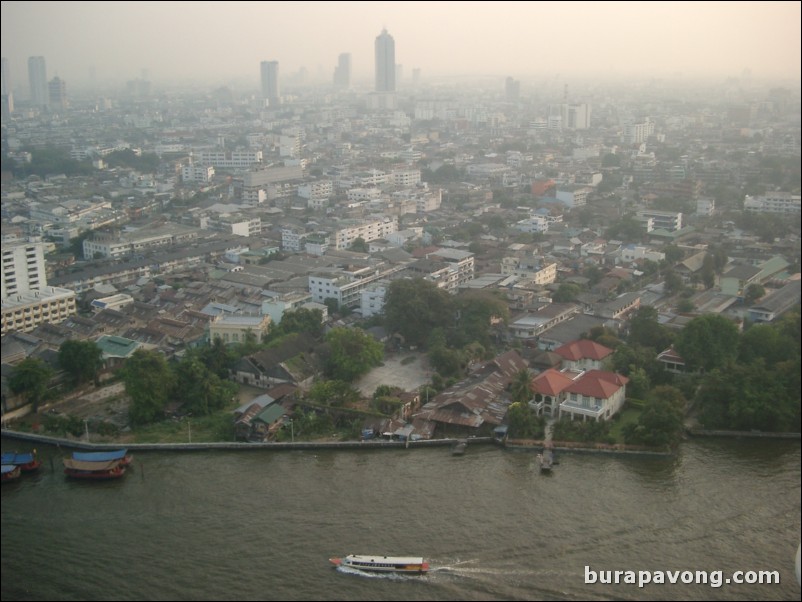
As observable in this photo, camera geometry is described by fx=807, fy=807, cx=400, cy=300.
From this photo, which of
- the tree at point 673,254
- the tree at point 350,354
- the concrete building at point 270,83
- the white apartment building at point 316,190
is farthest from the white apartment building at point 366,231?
the concrete building at point 270,83

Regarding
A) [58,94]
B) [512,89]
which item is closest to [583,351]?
[58,94]

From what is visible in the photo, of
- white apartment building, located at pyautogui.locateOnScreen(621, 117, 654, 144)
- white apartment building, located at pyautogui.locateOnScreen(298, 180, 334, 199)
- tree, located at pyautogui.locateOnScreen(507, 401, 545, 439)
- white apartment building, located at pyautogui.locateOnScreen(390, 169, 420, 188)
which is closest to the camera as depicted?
tree, located at pyautogui.locateOnScreen(507, 401, 545, 439)

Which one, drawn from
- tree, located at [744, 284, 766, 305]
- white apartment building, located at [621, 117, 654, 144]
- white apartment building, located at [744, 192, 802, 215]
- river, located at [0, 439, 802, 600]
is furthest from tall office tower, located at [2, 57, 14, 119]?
white apartment building, located at [621, 117, 654, 144]

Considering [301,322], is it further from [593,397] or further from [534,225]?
[534,225]

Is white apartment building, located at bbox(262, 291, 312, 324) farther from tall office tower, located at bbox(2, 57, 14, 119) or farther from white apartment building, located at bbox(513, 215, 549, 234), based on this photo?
white apartment building, located at bbox(513, 215, 549, 234)

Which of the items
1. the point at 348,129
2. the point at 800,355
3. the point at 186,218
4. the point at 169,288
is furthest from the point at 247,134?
the point at 800,355

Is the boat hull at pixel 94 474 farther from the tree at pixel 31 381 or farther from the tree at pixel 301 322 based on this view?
the tree at pixel 301 322

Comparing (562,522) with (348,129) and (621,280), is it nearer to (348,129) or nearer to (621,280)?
(621,280)
